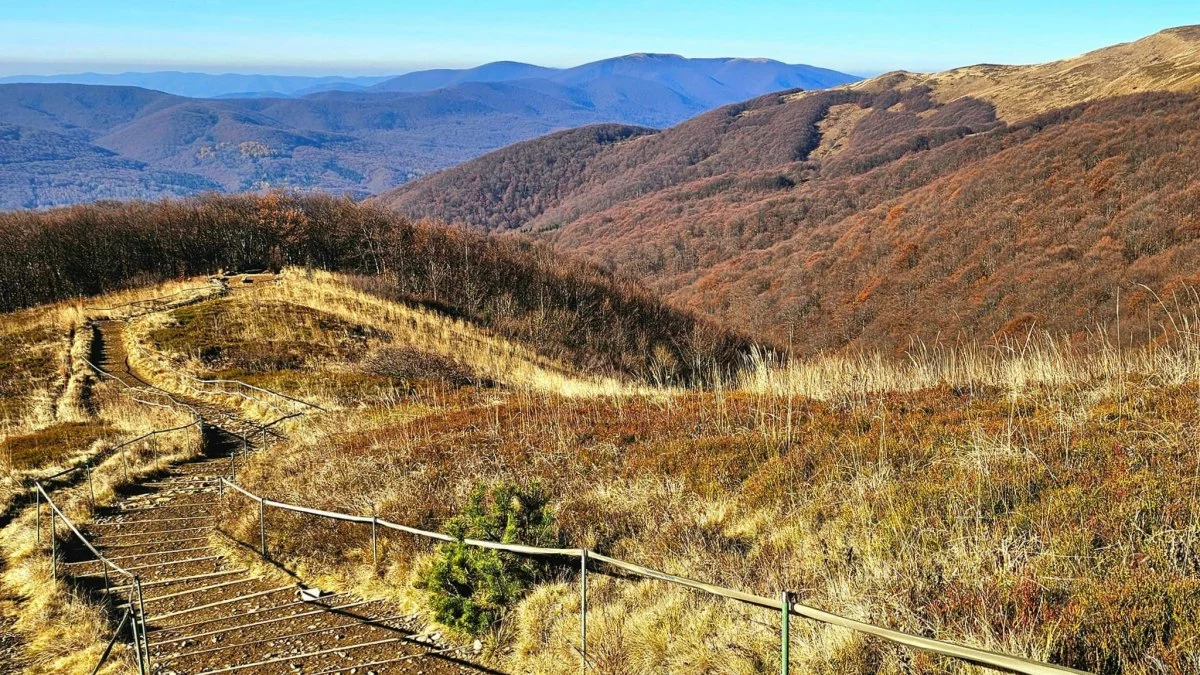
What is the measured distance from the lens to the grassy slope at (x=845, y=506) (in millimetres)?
3857

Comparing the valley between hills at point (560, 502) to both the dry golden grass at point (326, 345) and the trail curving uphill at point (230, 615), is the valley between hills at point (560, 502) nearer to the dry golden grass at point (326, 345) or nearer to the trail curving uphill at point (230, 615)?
the trail curving uphill at point (230, 615)

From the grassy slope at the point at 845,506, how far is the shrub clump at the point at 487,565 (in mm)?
223

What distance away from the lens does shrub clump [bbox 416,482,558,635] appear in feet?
18.2

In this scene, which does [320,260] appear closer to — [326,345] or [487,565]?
[326,345]

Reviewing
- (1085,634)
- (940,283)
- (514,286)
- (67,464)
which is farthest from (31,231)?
(940,283)

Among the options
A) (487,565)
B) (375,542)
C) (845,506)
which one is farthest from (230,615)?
(845,506)

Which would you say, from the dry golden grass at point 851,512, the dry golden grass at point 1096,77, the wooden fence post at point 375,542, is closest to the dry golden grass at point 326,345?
the dry golden grass at point 851,512

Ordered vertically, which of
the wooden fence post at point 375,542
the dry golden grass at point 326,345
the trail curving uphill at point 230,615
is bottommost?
the dry golden grass at point 326,345

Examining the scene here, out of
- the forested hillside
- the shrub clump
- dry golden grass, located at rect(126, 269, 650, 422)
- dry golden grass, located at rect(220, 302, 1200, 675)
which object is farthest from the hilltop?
the forested hillside

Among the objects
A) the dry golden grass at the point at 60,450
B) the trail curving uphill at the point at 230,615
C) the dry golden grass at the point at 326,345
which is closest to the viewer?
the trail curving uphill at the point at 230,615

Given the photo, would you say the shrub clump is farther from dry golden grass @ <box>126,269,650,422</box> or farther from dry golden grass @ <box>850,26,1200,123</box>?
dry golden grass @ <box>850,26,1200,123</box>

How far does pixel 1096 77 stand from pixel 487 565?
15538cm

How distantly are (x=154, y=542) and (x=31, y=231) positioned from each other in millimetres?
55093

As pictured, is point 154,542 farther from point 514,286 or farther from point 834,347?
point 834,347
